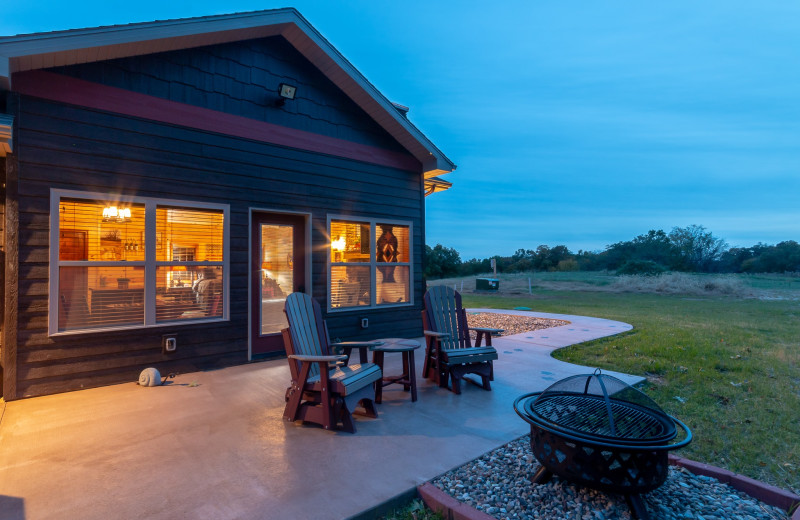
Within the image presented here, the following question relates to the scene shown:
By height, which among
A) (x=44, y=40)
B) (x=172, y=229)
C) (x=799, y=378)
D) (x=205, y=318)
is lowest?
(x=799, y=378)

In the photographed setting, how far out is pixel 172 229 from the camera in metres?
4.64

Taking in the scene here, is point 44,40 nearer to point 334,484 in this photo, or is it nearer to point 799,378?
point 334,484

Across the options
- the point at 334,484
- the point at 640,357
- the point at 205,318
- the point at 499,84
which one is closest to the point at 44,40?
the point at 205,318

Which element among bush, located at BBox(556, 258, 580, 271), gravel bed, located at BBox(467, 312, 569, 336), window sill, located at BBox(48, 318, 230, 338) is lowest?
gravel bed, located at BBox(467, 312, 569, 336)

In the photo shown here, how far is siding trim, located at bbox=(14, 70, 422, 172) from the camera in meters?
3.95

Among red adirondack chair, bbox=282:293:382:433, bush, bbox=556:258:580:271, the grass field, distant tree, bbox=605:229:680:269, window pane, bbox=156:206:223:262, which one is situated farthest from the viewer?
distant tree, bbox=605:229:680:269

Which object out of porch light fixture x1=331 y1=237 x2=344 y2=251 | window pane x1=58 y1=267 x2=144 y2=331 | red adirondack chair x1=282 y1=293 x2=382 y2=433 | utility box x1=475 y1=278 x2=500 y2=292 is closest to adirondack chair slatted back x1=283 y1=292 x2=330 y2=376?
red adirondack chair x1=282 y1=293 x2=382 y2=433

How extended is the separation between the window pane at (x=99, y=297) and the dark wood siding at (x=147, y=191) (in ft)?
0.43

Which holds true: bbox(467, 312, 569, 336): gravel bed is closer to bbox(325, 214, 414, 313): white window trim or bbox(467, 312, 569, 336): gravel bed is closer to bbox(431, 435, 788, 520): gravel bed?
bbox(325, 214, 414, 313): white window trim

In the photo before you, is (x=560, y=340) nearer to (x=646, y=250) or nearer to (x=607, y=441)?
(x=607, y=441)

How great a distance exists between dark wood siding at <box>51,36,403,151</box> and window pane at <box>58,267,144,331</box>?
200 cm

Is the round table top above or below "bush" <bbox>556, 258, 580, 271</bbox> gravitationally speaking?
below

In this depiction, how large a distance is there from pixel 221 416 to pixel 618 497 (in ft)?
9.59

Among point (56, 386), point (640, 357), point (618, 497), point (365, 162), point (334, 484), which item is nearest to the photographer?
point (618, 497)
